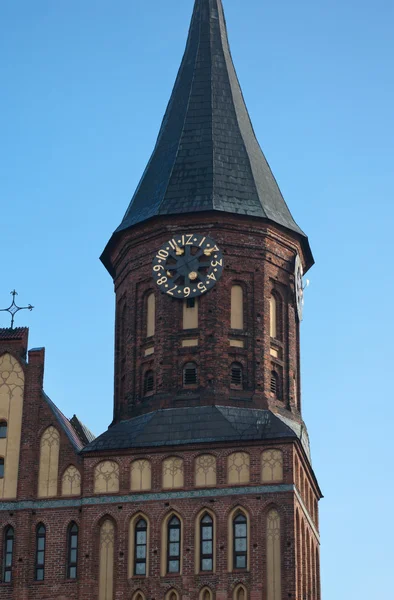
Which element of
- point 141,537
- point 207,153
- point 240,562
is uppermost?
point 207,153

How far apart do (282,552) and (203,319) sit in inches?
327

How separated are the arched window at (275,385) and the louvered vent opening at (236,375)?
1145mm

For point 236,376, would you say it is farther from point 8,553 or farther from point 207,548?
point 8,553

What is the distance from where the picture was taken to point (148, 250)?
169 feet

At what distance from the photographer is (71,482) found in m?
47.6

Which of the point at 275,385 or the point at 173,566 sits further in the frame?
the point at 275,385

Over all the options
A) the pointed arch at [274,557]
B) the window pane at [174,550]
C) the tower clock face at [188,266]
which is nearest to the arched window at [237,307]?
the tower clock face at [188,266]

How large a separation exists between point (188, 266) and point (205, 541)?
9.33 m

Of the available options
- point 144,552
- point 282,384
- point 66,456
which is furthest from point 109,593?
point 282,384

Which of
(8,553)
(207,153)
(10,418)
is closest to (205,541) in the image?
(8,553)

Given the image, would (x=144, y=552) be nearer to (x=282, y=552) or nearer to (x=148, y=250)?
(x=282, y=552)

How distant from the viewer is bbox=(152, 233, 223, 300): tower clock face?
49.9 m

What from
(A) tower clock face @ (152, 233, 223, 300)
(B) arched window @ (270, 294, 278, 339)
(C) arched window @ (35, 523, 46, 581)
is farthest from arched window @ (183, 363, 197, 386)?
(C) arched window @ (35, 523, 46, 581)

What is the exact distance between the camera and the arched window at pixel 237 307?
4984 cm
